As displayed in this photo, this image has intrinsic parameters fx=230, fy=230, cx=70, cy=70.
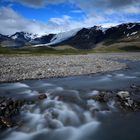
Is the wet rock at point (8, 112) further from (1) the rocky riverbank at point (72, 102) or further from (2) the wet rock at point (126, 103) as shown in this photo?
(2) the wet rock at point (126, 103)

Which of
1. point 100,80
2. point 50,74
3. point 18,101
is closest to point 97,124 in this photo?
point 18,101

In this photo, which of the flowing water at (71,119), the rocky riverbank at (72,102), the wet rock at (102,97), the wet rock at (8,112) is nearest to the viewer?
the flowing water at (71,119)

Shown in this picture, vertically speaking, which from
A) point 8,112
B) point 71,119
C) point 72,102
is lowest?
point 71,119

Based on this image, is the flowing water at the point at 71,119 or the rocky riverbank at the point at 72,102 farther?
the rocky riverbank at the point at 72,102

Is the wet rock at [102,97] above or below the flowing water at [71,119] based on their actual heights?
above

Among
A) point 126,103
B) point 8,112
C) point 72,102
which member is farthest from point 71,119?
point 126,103

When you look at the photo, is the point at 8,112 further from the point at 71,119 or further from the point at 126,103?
the point at 126,103

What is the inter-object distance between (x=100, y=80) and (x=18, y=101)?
14034mm

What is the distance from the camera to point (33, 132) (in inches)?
589

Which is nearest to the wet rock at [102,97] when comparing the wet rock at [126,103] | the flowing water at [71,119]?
the flowing water at [71,119]

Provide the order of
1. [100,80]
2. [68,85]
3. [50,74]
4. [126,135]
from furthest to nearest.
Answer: [50,74]
[100,80]
[68,85]
[126,135]

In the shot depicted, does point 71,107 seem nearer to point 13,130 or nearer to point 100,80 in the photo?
point 13,130

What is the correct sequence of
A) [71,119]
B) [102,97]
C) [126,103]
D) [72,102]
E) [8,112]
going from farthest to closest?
[102,97]
[72,102]
[126,103]
[71,119]
[8,112]

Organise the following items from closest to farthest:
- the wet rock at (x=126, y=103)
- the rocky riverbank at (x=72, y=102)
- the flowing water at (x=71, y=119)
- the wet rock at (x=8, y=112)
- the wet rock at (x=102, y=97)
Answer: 1. the flowing water at (x=71, y=119)
2. the wet rock at (x=8, y=112)
3. the rocky riverbank at (x=72, y=102)
4. the wet rock at (x=126, y=103)
5. the wet rock at (x=102, y=97)
